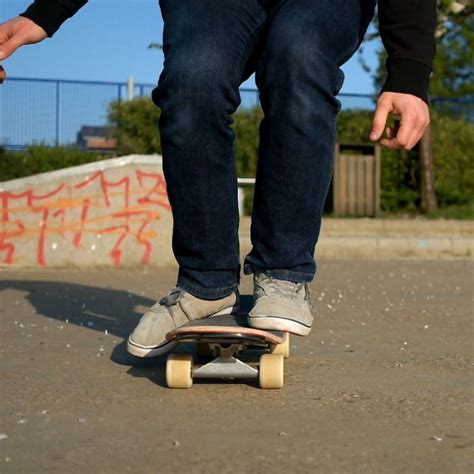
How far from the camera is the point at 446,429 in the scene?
92.4 inches

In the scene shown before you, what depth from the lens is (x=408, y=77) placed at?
280cm

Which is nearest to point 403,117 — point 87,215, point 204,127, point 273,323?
point 204,127

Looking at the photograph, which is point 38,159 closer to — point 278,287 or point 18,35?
point 18,35

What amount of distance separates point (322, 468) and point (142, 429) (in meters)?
0.50

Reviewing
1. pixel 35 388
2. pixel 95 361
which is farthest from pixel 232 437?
pixel 95 361

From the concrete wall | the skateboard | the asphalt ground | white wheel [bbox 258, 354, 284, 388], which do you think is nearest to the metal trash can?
the concrete wall

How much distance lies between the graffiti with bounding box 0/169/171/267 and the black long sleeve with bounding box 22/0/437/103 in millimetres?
5310

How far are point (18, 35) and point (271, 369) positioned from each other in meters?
1.48

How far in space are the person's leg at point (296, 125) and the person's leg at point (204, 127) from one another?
0.26 ft

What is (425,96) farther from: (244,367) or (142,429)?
(142,429)

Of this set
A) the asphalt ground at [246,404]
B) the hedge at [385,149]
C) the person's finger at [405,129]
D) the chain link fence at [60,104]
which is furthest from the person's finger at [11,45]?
the chain link fence at [60,104]

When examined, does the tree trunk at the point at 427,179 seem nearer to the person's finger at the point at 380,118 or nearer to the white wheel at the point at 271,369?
the person's finger at the point at 380,118

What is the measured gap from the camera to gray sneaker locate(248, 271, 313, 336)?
9.36 feet

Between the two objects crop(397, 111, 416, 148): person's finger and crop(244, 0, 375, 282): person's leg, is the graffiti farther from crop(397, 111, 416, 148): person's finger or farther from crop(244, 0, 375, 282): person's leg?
crop(397, 111, 416, 148): person's finger
